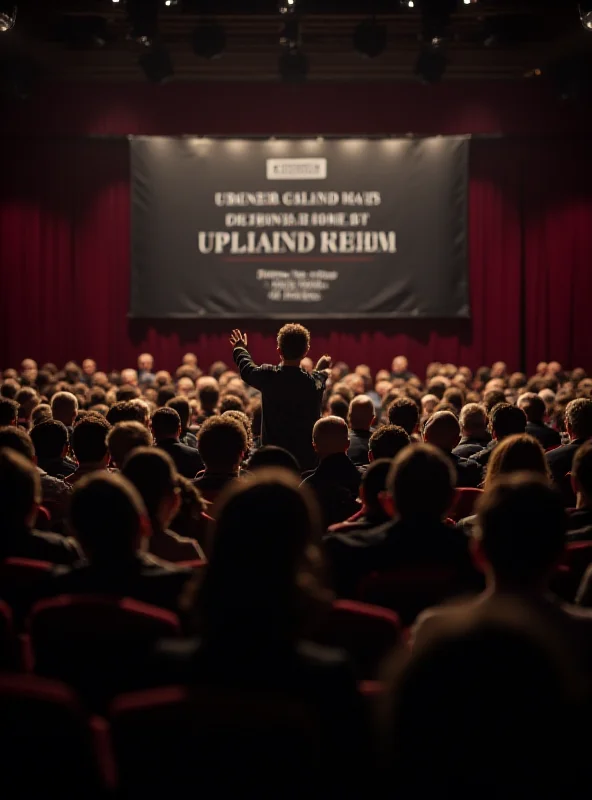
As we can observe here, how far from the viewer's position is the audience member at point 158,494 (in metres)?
3.01

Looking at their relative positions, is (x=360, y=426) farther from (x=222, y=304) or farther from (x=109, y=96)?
(x=109, y=96)

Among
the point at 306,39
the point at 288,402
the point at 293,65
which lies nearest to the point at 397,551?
the point at 288,402

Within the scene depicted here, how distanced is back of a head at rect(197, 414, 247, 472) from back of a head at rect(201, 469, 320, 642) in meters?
2.21

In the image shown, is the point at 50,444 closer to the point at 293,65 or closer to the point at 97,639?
the point at 97,639

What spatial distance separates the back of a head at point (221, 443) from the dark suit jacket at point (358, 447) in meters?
1.60

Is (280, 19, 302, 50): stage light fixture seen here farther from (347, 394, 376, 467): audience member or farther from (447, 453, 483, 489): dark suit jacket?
(447, 453, 483, 489): dark suit jacket

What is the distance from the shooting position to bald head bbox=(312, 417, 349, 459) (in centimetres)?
421

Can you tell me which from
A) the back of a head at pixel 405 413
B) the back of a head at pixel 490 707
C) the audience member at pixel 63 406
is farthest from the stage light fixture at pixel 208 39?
the back of a head at pixel 490 707

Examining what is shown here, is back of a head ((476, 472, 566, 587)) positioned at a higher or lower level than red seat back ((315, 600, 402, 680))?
higher

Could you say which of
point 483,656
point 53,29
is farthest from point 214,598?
point 53,29

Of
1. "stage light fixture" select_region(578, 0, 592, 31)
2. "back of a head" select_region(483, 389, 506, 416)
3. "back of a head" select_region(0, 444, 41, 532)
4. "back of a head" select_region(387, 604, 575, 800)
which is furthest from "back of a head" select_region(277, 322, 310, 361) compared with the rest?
"stage light fixture" select_region(578, 0, 592, 31)

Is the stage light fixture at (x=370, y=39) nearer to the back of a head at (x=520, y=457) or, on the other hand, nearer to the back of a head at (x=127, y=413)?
the back of a head at (x=127, y=413)

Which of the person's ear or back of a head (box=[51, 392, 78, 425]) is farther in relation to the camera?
back of a head (box=[51, 392, 78, 425])

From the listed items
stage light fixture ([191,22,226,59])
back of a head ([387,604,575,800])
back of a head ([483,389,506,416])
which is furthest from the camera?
stage light fixture ([191,22,226,59])
